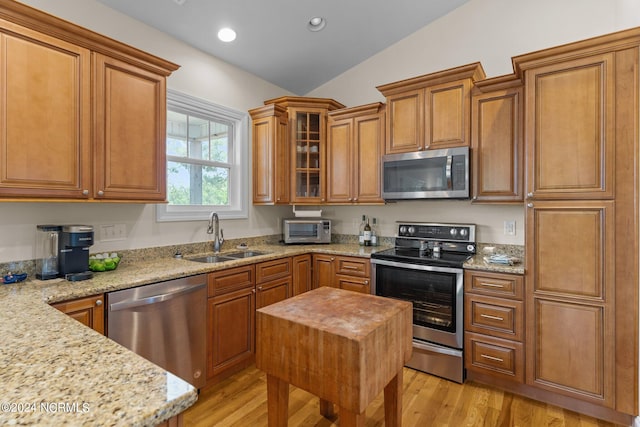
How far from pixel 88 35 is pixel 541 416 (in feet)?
12.4

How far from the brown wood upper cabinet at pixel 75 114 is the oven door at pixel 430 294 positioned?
203 cm

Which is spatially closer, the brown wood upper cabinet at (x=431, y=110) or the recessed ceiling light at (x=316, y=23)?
the brown wood upper cabinet at (x=431, y=110)

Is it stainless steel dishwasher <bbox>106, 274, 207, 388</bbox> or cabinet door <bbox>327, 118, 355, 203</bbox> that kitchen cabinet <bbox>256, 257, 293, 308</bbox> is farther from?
cabinet door <bbox>327, 118, 355, 203</bbox>

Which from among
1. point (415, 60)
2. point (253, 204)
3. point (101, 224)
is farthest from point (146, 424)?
point (415, 60)

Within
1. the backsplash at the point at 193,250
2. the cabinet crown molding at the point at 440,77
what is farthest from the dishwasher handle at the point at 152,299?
the cabinet crown molding at the point at 440,77

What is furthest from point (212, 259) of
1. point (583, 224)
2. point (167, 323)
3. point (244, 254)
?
point (583, 224)

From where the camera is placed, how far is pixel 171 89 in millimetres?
2936

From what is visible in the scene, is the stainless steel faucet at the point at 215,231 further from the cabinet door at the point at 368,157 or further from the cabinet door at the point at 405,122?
the cabinet door at the point at 405,122

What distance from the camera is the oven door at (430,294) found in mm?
2660

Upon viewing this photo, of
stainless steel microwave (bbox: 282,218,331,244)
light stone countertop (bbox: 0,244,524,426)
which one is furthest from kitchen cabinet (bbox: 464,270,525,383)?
light stone countertop (bbox: 0,244,524,426)

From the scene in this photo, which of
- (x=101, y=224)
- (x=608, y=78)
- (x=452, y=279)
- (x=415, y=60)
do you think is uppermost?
(x=415, y=60)

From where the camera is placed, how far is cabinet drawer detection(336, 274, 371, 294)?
10.4ft

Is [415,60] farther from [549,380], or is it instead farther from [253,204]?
[549,380]

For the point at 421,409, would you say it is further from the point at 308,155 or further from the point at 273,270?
the point at 308,155
